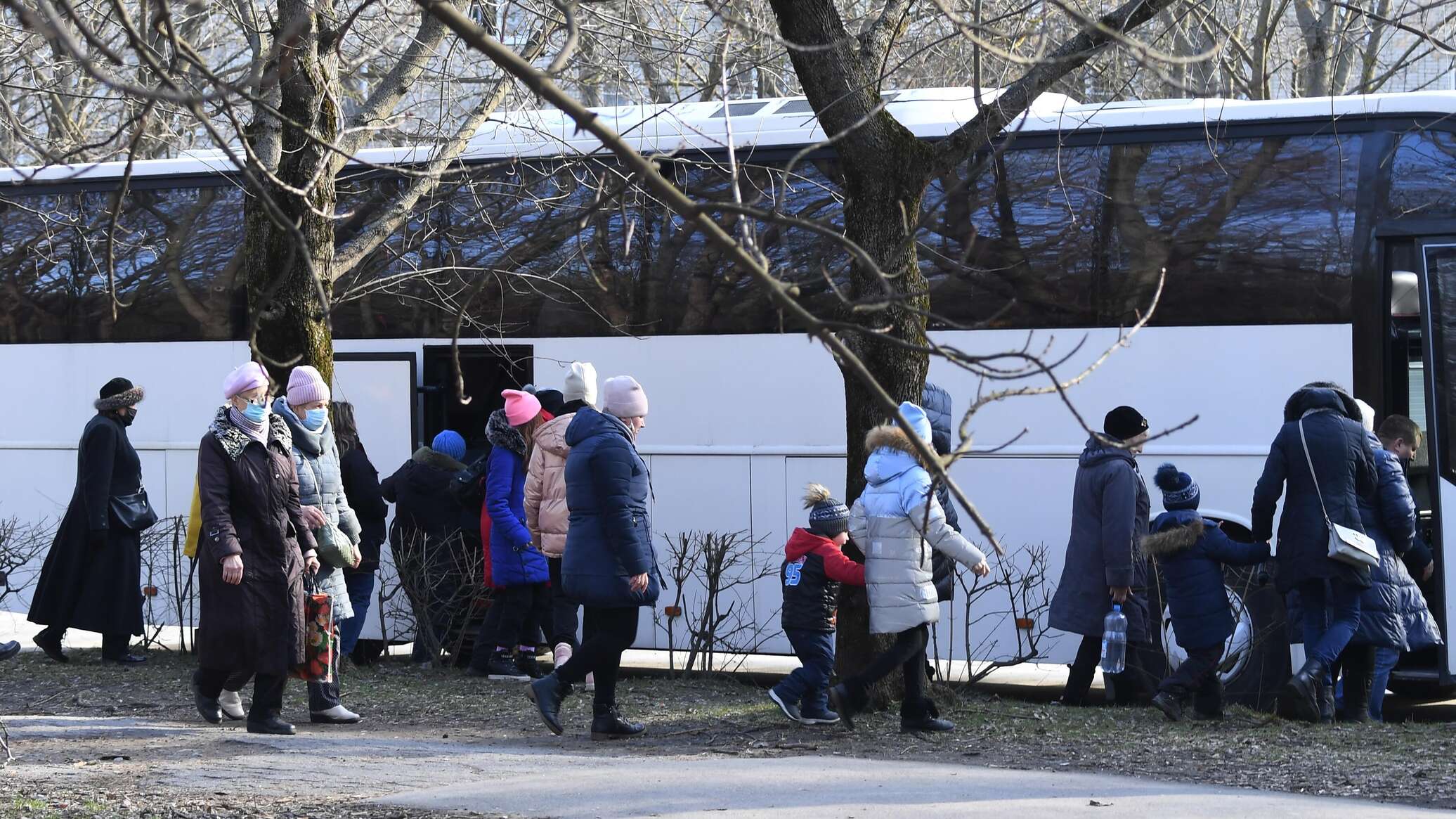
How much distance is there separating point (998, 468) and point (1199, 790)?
3676 millimetres

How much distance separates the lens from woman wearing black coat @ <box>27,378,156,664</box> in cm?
1020

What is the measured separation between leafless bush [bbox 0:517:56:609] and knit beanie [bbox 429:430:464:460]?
111 inches

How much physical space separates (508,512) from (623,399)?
2190mm

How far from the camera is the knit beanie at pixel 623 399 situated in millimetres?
7465

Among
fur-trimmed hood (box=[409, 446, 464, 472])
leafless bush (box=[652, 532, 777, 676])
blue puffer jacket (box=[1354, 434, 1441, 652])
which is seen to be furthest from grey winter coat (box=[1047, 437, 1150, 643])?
fur-trimmed hood (box=[409, 446, 464, 472])

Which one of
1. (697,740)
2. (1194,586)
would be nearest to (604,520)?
(697,740)

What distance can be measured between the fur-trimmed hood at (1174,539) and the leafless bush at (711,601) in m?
2.51

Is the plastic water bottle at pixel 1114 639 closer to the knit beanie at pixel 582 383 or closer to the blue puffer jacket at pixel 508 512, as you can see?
the knit beanie at pixel 582 383

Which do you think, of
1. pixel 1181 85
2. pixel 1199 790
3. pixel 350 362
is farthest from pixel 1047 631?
pixel 1181 85

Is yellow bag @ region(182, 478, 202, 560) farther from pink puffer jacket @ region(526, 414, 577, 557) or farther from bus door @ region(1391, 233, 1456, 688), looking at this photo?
bus door @ region(1391, 233, 1456, 688)

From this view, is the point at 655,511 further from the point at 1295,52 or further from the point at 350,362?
the point at 1295,52

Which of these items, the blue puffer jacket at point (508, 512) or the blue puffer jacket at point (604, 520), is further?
the blue puffer jacket at point (508, 512)

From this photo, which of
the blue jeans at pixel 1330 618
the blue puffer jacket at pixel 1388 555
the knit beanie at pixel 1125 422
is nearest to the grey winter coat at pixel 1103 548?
the knit beanie at pixel 1125 422

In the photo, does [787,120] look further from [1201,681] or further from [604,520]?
[1201,681]
